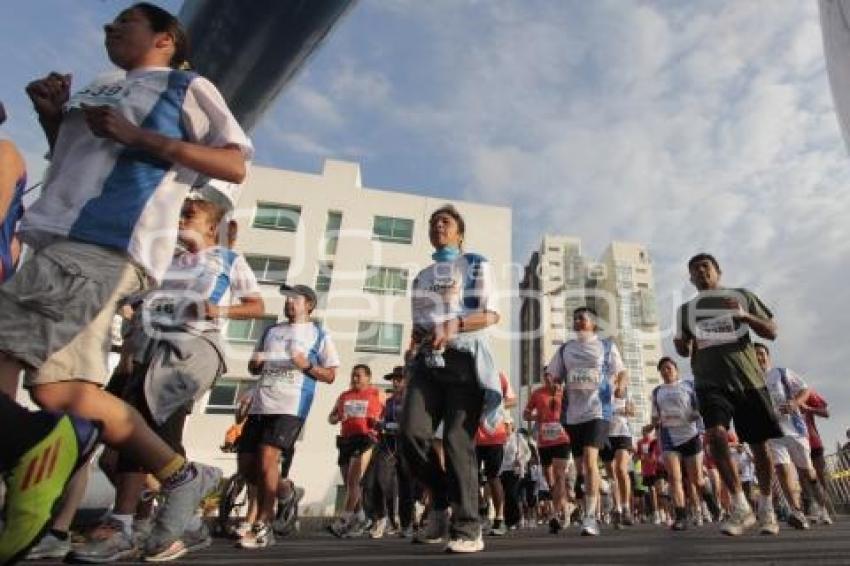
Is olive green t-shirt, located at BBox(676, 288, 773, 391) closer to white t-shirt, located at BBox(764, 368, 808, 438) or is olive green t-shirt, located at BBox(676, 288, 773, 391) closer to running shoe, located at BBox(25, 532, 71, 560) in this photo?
white t-shirt, located at BBox(764, 368, 808, 438)

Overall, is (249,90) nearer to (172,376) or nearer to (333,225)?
(172,376)

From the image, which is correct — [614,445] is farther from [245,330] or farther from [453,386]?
[245,330]

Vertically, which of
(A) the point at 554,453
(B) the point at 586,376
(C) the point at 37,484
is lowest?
(C) the point at 37,484

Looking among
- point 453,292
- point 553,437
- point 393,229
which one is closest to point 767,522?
point 453,292

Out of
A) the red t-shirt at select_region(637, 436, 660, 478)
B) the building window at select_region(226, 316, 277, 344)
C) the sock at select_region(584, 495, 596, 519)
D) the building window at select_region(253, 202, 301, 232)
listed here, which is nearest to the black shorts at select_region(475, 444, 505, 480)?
the sock at select_region(584, 495, 596, 519)

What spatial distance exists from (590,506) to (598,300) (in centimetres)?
9419

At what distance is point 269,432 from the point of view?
4.69 metres

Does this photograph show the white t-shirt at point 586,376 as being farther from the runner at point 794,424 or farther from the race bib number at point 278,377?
the race bib number at point 278,377

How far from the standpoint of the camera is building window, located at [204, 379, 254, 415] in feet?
71.8

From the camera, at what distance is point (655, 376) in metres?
94.1

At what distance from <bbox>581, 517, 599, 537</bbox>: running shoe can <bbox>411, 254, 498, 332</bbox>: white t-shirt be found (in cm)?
267

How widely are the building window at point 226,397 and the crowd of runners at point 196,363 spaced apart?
51.5 ft

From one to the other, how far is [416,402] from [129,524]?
1621 millimetres

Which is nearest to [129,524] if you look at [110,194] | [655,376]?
[110,194]
